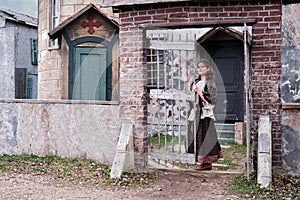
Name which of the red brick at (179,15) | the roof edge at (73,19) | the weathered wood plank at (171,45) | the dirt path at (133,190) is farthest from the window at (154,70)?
the dirt path at (133,190)

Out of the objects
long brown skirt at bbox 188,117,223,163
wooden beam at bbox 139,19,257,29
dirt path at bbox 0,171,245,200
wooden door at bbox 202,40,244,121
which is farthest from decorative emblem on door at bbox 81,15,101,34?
dirt path at bbox 0,171,245,200

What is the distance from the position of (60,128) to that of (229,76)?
15.3 feet

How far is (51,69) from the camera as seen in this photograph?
393 inches

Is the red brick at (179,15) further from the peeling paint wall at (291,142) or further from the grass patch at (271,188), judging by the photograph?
the grass patch at (271,188)

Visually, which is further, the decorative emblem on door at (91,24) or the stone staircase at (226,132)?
the decorative emblem on door at (91,24)

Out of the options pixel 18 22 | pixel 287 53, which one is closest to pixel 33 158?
pixel 287 53

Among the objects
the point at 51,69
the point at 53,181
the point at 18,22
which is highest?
the point at 18,22

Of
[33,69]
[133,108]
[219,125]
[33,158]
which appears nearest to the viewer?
[133,108]

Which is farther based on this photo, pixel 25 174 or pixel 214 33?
pixel 214 33

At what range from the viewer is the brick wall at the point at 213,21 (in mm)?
5266

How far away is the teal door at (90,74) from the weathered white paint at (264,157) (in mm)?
4940

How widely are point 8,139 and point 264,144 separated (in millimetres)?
4694

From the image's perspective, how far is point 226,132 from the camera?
8.95 meters

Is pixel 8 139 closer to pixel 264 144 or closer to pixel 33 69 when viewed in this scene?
pixel 264 144
